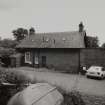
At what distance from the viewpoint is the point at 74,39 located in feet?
80.5

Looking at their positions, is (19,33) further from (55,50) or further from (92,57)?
(92,57)

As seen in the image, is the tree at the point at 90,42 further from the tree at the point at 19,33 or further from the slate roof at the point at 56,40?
the tree at the point at 19,33

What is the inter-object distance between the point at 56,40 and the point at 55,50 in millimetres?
2194

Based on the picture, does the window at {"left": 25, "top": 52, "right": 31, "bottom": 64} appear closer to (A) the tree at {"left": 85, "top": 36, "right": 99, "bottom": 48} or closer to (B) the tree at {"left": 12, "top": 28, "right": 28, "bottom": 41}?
(A) the tree at {"left": 85, "top": 36, "right": 99, "bottom": 48}

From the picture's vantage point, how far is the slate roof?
23.9 meters

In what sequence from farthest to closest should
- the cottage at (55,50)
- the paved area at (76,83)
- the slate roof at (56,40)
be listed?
the slate roof at (56,40), the cottage at (55,50), the paved area at (76,83)

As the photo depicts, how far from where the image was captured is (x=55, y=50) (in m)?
24.8

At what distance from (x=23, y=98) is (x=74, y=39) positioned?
2042 cm

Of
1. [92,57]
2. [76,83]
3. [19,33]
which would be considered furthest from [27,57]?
[19,33]

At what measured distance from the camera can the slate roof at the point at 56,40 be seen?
2388 cm

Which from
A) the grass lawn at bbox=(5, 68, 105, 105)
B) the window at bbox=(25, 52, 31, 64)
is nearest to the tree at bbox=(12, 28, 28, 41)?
the window at bbox=(25, 52, 31, 64)

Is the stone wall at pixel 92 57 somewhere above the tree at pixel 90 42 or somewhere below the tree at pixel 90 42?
below

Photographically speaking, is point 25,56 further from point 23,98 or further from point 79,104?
point 23,98

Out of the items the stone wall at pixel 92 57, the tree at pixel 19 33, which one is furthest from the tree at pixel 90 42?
the tree at pixel 19 33
